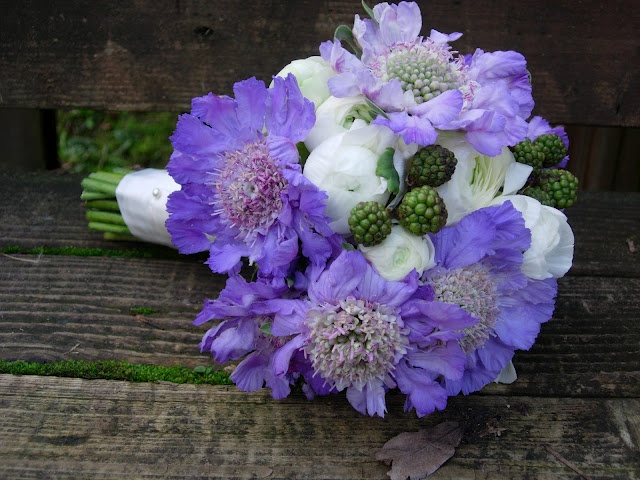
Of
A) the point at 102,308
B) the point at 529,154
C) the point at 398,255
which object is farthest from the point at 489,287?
the point at 102,308

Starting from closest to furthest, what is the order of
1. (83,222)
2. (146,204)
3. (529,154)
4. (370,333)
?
(370,333) < (529,154) < (146,204) < (83,222)

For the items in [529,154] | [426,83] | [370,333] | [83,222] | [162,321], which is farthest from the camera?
[83,222]

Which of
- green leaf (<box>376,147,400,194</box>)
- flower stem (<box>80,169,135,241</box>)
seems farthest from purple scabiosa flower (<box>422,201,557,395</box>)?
flower stem (<box>80,169,135,241</box>)

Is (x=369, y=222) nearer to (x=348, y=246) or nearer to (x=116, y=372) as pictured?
(x=348, y=246)

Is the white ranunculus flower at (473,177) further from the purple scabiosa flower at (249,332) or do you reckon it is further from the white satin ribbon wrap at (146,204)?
the white satin ribbon wrap at (146,204)

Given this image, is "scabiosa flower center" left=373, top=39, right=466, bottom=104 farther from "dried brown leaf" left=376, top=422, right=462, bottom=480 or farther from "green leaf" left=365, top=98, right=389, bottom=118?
"dried brown leaf" left=376, top=422, right=462, bottom=480

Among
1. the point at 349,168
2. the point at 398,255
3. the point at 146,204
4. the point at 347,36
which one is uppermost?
the point at 347,36

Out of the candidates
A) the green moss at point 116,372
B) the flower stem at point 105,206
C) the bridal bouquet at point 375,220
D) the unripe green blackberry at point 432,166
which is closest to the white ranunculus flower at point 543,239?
the bridal bouquet at point 375,220

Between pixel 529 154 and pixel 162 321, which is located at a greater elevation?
pixel 529 154
